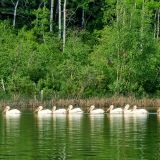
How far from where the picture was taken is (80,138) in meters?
28.4

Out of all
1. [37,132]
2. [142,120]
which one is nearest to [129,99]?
[142,120]

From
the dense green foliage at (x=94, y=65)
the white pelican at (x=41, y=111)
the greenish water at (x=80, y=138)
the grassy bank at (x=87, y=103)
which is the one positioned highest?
the dense green foliage at (x=94, y=65)

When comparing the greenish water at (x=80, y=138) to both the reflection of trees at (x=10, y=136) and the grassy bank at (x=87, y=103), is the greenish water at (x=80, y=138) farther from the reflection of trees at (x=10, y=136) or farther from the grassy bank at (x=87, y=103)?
the grassy bank at (x=87, y=103)

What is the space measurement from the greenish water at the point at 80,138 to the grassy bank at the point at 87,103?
5516 mm

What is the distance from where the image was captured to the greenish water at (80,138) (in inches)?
939

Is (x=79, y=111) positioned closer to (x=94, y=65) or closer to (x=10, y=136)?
(x=10, y=136)

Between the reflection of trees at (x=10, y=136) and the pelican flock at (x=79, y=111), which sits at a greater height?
the pelican flock at (x=79, y=111)

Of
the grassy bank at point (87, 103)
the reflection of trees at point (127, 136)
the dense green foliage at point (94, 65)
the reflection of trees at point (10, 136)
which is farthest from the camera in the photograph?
the dense green foliage at point (94, 65)

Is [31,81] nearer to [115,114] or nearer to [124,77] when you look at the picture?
[124,77]

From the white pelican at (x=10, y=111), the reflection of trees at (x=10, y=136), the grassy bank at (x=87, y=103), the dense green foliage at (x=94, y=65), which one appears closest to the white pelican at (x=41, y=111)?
the white pelican at (x=10, y=111)

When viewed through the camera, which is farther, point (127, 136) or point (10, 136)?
point (10, 136)

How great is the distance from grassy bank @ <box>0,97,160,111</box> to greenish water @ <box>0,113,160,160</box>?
217 inches

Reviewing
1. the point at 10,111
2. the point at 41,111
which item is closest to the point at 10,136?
the point at 10,111

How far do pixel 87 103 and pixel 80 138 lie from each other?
17.1m
